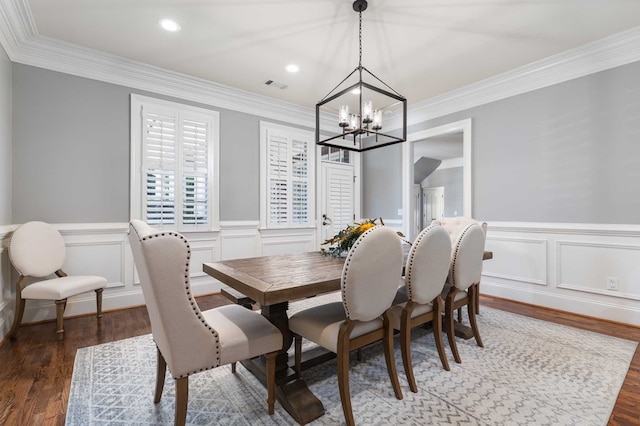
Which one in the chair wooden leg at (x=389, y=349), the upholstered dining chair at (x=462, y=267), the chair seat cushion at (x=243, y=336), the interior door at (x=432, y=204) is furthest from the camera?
the interior door at (x=432, y=204)

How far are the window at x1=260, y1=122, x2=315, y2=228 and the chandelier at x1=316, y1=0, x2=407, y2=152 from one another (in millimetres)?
444

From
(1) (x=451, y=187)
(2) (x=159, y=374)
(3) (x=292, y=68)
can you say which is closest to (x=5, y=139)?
(2) (x=159, y=374)

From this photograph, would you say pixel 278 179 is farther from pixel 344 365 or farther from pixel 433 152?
pixel 433 152

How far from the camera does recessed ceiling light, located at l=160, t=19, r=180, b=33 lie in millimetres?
2662

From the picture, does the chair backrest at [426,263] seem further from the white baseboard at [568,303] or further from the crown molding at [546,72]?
the crown molding at [546,72]

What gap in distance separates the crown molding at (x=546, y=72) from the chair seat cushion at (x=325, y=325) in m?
3.54

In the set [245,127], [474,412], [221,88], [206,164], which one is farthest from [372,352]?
[221,88]

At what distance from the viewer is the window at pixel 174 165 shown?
3510 millimetres

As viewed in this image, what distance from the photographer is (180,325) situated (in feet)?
4.27

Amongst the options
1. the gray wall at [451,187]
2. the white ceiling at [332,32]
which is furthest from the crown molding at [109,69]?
the gray wall at [451,187]

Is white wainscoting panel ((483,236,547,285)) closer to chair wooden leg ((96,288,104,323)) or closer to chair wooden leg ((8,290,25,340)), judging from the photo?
chair wooden leg ((96,288,104,323))

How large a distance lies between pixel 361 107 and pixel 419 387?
204 cm

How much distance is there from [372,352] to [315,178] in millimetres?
3213

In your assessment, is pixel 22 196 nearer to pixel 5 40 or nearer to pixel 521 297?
pixel 5 40
